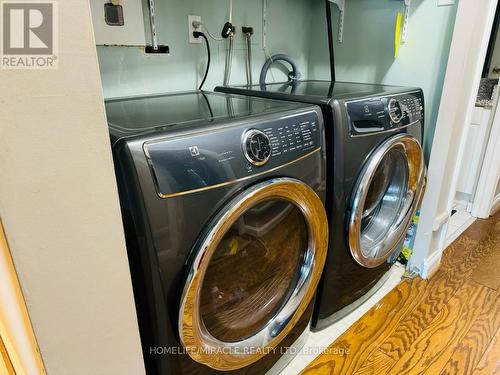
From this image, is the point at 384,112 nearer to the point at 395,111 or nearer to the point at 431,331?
the point at 395,111

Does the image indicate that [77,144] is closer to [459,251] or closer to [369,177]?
[369,177]

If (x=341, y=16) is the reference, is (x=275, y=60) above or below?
below

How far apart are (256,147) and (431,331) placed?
1.23 meters

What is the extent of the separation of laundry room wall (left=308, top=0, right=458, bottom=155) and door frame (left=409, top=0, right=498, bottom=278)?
3.4 inches

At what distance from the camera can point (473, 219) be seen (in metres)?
2.43

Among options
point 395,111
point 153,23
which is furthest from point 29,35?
point 395,111

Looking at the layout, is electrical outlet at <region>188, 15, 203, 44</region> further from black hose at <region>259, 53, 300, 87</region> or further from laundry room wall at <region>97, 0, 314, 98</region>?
black hose at <region>259, 53, 300, 87</region>

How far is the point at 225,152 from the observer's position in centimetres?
75

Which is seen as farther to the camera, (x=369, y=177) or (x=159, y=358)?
(x=369, y=177)

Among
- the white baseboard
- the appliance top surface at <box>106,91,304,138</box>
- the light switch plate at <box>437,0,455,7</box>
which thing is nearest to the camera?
the appliance top surface at <box>106,91,304,138</box>

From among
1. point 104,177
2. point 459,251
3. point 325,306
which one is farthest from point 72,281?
point 459,251

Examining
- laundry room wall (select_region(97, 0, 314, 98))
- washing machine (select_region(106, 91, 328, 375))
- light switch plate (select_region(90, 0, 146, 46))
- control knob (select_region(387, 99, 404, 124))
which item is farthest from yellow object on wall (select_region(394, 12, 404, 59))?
light switch plate (select_region(90, 0, 146, 46))

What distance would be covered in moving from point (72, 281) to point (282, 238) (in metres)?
0.63

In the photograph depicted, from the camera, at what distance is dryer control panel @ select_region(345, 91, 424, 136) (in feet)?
3.66
